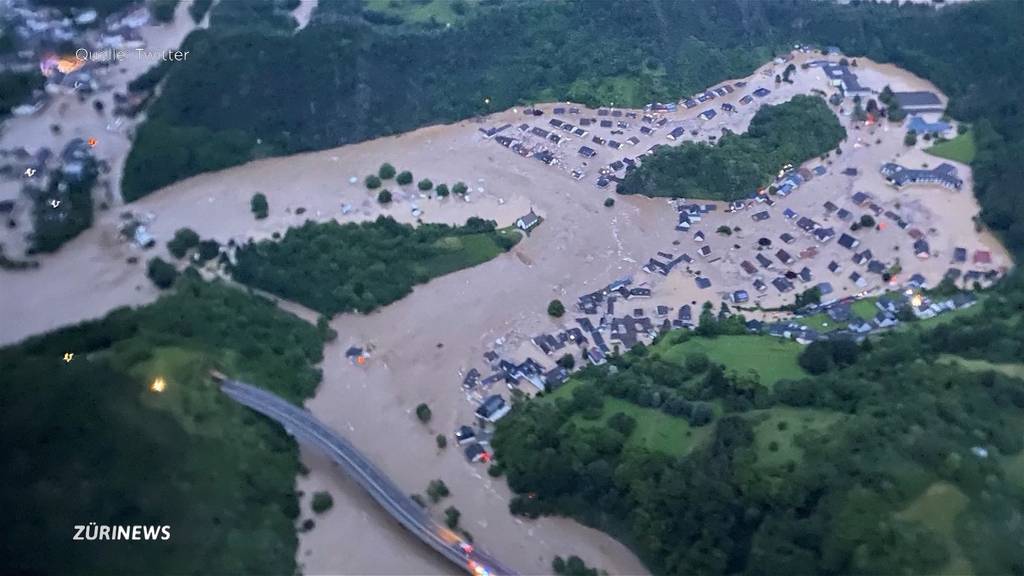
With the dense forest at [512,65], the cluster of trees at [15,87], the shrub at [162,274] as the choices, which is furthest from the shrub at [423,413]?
the cluster of trees at [15,87]

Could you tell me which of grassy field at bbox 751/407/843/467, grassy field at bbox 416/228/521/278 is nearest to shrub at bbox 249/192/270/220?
grassy field at bbox 416/228/521/278

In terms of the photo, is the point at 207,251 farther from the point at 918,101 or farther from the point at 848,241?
the point at 918,101

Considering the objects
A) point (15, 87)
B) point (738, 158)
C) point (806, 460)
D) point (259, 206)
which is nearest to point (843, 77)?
point (738, 158)

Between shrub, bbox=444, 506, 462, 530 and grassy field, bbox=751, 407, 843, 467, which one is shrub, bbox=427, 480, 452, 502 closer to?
shrub, bbox=444, 506, 462, 530

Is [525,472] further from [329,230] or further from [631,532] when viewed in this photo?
[329,230]

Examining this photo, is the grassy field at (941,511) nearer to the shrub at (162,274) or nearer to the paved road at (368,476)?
the paved road at (368,476)

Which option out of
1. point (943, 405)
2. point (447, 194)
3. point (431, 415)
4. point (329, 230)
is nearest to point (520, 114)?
point (447, 194)
